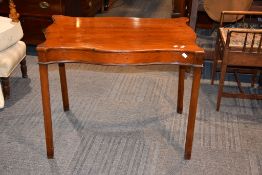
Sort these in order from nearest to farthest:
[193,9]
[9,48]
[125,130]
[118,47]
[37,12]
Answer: [118,47], [125,130], [9,48], [193,9], [37,12]

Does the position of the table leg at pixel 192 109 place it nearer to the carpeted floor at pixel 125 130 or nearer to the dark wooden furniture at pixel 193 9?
the carpeted floor at pixel 125 130

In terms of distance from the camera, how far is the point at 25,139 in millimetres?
2414

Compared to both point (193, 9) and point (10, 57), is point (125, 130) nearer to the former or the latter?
point (10, 57)

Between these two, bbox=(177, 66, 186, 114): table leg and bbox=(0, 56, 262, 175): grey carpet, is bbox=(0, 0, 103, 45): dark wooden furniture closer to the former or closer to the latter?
bbox=(0, 56, 262, 175): grey carpet

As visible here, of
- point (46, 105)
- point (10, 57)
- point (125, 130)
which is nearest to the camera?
point (46, 105)

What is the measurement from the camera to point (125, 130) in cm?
255

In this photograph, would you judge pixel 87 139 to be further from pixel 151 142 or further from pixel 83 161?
pixel 151 142

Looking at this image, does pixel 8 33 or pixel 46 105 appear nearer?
pixel 46 105

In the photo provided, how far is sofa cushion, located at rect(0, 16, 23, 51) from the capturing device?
109 inches

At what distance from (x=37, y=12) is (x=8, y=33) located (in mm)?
913

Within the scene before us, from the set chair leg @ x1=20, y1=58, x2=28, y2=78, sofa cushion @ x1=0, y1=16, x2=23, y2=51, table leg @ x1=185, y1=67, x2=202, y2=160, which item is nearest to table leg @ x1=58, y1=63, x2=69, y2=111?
sofa cushion @ x1=0, y1=16, x2=23, y2=51

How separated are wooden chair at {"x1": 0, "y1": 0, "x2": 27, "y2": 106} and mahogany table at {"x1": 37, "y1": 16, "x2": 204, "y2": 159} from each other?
78 centimetres

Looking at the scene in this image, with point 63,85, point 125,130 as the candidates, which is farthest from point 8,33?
point 125,130

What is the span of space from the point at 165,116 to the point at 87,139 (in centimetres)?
68
